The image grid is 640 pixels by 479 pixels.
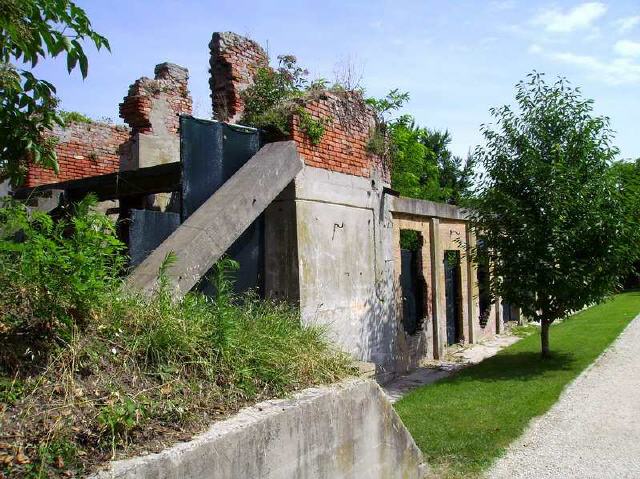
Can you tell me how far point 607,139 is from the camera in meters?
10.5

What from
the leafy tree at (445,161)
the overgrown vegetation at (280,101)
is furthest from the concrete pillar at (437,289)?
the leafy tree at (445,161)

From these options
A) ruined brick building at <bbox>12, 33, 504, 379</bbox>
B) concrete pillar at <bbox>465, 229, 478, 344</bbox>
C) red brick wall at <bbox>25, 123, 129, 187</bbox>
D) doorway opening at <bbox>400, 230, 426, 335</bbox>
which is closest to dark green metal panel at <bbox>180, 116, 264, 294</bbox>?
ruined brick building at <bbox>12, 33, 504, 379</bbox>

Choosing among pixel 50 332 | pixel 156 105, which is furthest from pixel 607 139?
pixel 50 332

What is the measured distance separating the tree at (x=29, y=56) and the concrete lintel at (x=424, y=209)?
6.24 m

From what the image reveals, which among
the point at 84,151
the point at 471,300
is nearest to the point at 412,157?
the point at 471,300

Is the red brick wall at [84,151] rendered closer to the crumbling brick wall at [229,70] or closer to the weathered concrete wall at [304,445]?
the crumbling brick wall at [229,70]

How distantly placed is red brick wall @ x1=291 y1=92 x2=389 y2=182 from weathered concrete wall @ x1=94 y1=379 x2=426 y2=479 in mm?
3682

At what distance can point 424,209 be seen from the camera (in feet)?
37.2

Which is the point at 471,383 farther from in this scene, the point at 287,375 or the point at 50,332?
the point at 50,332

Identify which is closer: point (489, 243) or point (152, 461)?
point (152, 461)

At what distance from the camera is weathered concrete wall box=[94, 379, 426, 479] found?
2672mm

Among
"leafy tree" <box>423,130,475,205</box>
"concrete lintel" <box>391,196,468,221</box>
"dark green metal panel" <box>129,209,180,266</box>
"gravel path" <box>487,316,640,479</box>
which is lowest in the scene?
"gravel path" <box>487,316,640,479</box>

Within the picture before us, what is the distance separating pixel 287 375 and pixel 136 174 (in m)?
3.99

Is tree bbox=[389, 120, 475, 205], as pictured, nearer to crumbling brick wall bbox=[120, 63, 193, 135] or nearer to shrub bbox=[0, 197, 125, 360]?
crumbling brick wall bbox=[120, 63, 193, 135]
